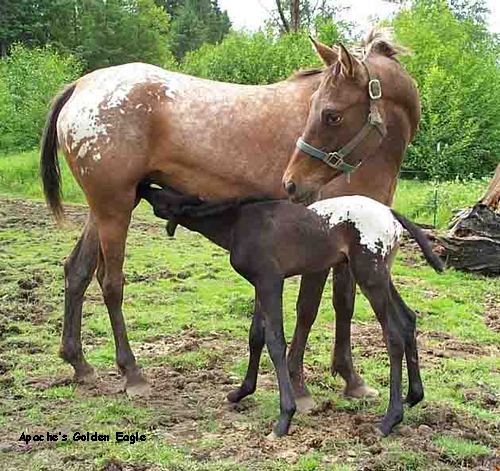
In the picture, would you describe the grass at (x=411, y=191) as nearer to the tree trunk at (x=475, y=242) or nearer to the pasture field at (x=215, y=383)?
the tree trunk at (x=475, y=242)

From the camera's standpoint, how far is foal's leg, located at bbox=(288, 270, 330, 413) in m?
4.14

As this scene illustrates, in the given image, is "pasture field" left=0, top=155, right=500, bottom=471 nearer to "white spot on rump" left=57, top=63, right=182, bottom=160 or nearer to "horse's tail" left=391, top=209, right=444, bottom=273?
"horse's tail" left=391, top=209, right=444, bottom=273

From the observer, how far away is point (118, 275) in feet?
14.6

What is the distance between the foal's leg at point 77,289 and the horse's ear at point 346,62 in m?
1.99

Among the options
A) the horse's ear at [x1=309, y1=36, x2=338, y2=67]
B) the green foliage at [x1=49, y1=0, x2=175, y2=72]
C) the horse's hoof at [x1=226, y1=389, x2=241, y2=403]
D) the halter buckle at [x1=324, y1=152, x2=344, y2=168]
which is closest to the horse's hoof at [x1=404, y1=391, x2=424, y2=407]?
the horse's hoof at [x1=226, y1=389, x2=241, y2=403]

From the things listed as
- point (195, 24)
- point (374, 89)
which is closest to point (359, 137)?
point (374, 89)

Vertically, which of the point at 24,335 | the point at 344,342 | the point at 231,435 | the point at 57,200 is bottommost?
the point at 24,335

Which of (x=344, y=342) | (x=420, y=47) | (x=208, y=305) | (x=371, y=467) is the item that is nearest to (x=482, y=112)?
(x=420, y=47)

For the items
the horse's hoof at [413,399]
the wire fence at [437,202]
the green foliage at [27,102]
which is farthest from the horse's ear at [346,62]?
the green foliage at [27,102]

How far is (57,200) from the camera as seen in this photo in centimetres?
511

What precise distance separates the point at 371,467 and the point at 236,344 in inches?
89.8

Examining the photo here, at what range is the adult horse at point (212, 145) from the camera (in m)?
4.18

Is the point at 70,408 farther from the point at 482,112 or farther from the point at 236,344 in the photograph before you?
the point at 482,112

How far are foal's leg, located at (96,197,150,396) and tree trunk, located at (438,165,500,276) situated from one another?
484cm
